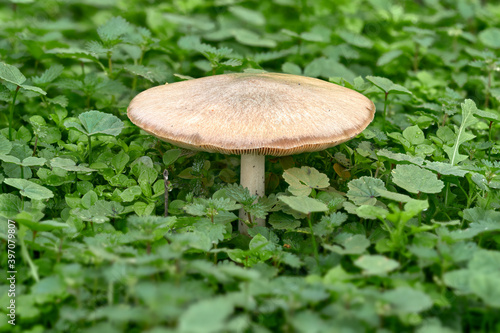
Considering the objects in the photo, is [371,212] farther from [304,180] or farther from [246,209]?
[246,209]

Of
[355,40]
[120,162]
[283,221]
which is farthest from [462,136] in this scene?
[120,162]

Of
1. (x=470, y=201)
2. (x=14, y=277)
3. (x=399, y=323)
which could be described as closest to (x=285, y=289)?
(x=399, y=323)

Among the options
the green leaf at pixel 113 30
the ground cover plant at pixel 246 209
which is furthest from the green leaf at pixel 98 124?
the green leaf at pixel 113 30

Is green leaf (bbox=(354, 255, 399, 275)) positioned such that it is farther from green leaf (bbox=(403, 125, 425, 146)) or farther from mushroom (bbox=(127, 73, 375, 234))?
green leaf (bbox=(403, 125, 425, 146))

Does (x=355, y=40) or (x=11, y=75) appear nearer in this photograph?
(x=11, y=75)

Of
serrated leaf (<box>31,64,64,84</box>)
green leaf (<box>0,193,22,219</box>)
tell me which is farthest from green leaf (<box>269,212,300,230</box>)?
serrated leaf (<box>31,64,64,84</box>)

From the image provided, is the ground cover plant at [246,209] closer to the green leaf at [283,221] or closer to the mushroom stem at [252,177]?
the green leaf at [283,221]
